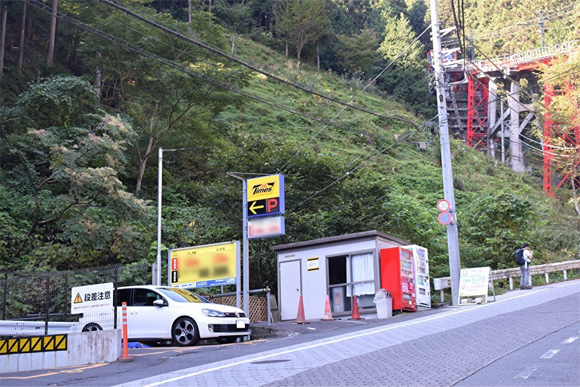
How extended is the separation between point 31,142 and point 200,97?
987 cm

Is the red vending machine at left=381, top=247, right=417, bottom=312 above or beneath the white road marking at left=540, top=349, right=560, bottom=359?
above

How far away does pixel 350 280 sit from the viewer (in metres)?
20.5

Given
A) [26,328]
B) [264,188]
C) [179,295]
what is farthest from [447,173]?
[26,328]

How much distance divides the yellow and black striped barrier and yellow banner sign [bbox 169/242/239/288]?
6.84 meters

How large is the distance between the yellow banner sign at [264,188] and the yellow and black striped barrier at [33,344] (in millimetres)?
8511

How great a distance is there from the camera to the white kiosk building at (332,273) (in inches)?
794

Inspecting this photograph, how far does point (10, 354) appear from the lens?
1225 cm

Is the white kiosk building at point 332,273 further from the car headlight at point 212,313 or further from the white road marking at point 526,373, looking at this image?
the white road marking at point 526,373

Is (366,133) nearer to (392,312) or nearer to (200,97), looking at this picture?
(200,97)

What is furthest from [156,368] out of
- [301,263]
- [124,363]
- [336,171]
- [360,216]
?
[336,171]

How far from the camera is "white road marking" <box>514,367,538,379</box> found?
7.51 m

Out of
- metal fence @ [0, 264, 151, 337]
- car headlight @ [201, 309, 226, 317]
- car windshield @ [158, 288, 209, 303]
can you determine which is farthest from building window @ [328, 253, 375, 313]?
metal fence @ [0, 264, 151, 337]

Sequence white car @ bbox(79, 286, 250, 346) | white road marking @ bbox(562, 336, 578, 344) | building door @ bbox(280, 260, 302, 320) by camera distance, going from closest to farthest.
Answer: white road marking @ bbox(562, 336, 578, 344) < white car @ bbox(79, 286, 250, 346) < building door @ bbox(280, 260, 302, 320)

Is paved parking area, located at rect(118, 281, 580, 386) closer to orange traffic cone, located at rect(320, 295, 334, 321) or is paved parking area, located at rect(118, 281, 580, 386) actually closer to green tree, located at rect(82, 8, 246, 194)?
orange traffic cone, located at rect(320, 295, 334, 321)
